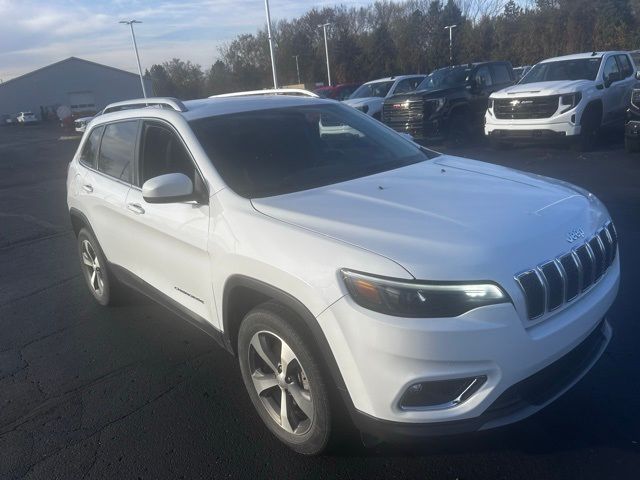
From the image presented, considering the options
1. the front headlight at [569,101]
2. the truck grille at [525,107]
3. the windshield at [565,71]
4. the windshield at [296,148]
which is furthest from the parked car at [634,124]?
the windshield at [296,148]

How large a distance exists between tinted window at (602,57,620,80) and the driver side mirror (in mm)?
47

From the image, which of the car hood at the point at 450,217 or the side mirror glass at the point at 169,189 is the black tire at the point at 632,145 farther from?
the side mirror glass at the point at 169,189

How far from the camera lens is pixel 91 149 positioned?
5250 millimetres

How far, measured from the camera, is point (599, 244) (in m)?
2.98

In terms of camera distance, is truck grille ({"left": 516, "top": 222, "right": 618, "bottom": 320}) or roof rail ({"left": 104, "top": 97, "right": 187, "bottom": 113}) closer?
truck grille ({"left": 516, "top": 222, "right": 618, "bottom": 320})

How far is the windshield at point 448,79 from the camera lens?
575 inches

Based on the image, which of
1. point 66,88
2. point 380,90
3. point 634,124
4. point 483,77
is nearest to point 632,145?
point 634,124

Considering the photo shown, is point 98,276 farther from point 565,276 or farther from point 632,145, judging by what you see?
point 632,145

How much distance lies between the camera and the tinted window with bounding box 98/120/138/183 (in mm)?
4367

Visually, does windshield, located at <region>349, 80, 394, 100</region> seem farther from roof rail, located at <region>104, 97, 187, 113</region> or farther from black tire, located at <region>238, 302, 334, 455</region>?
black tire, located at <region>238, 302, 334, 455</region>

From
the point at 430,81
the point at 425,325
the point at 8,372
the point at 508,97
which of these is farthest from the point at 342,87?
the point at 425,325

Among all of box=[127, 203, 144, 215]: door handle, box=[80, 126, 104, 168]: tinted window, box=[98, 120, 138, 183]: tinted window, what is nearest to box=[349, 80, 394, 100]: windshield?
box=[80, 126, 104, 168]: tinted window

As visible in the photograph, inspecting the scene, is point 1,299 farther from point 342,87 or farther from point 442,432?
point 342,87

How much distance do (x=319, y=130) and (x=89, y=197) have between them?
216 cm
